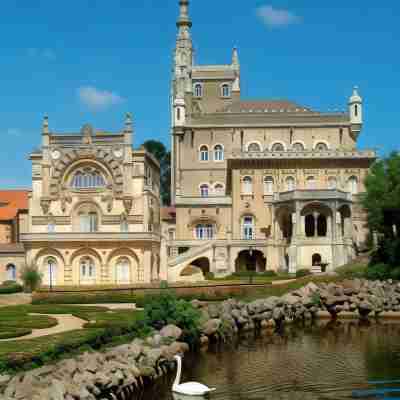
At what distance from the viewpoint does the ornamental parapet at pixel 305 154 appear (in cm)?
6806

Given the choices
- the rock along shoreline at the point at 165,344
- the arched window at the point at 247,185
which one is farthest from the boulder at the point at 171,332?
the arched window at the point at 247,185

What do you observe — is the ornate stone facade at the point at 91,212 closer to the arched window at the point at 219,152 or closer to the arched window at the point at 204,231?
the arched window at the point at 204,231

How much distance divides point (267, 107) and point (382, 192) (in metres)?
29.8

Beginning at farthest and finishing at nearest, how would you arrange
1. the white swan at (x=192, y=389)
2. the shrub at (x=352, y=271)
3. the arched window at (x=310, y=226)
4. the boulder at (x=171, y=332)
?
the arched window at (x=310, y=226) < the shrub at (x=352, y=271) < the boulder at (x=171, y=332) < the white swan at (x=192, y=389)

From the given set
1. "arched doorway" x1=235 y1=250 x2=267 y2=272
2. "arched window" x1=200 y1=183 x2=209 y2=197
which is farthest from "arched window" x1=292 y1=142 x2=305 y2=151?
"arched doorway" x1=235 y1=250 x2=267 y2=272

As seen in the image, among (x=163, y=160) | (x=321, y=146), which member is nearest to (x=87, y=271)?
(x=321, y=146)

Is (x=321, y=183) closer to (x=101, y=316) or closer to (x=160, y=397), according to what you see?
(x=101, y=316)

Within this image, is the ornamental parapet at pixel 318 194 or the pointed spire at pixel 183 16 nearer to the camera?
the ornamental parapet at pixel 318 194

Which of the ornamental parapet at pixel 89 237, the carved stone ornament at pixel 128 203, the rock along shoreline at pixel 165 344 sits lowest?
the rock along shoreline at pixel 165 344

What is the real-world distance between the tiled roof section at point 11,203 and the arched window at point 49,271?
11227mm

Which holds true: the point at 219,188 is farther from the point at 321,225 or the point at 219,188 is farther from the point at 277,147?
the point at 321,225

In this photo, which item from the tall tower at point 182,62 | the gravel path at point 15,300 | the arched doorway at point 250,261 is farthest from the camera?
the tall tower at point 182,62

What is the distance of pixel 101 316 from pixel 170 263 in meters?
30.6

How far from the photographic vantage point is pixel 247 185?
69125 millimetres
